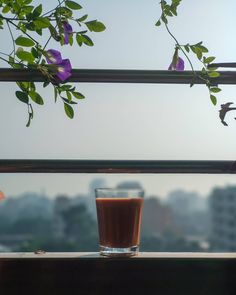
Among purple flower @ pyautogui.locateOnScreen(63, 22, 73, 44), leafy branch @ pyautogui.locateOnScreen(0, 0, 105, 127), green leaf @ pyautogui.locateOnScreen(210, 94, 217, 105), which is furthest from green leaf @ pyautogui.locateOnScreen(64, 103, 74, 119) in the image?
green leaf @ pyautogui.locateOnScreen(210, 94, 217, 105)

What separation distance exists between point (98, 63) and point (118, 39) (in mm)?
103

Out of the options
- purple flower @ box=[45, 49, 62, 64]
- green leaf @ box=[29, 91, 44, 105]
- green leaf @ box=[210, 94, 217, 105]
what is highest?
purple flower @ box=[45, 49, 62, 64]

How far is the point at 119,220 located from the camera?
965mm

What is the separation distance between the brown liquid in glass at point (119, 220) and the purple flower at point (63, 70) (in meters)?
0.21

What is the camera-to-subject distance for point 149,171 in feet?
3.08

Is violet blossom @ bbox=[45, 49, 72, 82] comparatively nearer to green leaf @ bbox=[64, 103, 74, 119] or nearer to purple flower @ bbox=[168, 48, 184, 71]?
green leaf @ bbox=[64, 103, 74, 119]

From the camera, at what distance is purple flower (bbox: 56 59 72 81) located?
0.88 metres

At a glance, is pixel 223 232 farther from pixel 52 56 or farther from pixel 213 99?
pixel 52 56

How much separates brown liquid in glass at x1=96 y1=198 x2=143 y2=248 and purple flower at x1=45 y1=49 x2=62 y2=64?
0.23 m

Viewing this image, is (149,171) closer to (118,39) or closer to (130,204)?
(130,204)
